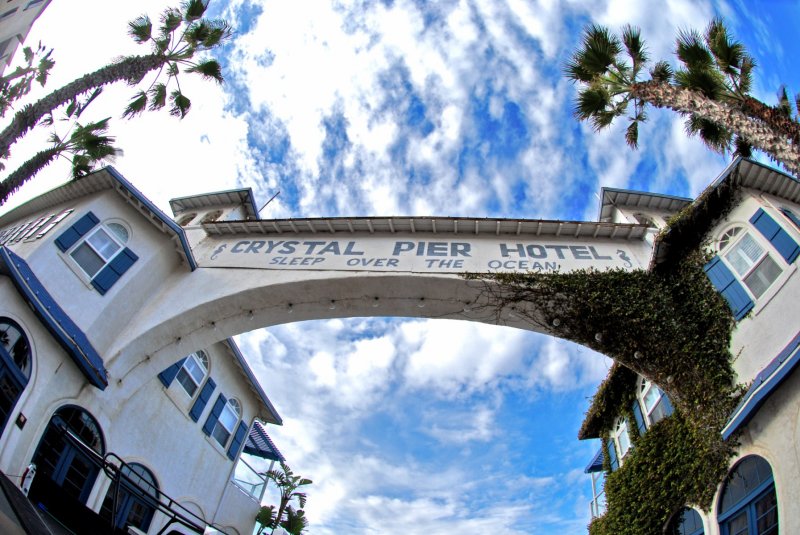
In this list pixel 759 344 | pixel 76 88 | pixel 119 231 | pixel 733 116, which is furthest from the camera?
pixel 119 231

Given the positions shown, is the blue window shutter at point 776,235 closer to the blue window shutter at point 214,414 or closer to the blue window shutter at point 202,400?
the blue window shutter at point 202,400

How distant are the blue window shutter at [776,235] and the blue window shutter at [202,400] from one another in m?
17.0

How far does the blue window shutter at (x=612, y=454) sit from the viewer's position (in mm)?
16469

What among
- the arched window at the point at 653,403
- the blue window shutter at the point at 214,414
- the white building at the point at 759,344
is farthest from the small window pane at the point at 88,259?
the arched window at the point at 653,403

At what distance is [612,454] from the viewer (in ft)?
55.0

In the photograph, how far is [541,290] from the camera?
41.8 feet

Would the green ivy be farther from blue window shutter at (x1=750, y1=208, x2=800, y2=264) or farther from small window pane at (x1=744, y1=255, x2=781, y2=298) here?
blue window shutter at (x1=750, y1=208, x2=800, y2=264)

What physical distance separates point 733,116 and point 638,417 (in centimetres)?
988

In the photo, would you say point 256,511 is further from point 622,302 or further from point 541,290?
point 622,302

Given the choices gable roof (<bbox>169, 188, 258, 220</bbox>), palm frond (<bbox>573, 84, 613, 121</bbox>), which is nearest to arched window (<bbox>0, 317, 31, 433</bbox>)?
gable roof (<bbox>169, 188, 258, 220</bbox>)

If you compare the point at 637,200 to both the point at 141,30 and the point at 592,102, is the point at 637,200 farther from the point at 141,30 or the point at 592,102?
the point at 141,30

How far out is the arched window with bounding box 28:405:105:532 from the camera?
9.73 metres

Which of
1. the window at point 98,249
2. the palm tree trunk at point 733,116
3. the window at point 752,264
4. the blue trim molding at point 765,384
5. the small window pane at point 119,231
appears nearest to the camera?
the palm tree trunk at point 733,116

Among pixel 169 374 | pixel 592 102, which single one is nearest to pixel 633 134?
pixel 592 102
